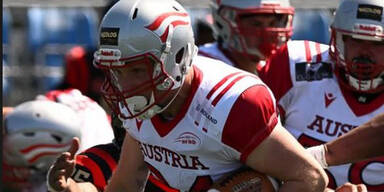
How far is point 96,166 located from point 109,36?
104 cm

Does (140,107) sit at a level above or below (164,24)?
below

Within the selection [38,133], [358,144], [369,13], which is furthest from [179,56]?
[38,133]

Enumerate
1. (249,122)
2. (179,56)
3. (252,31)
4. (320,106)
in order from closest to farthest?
(249,122)
(179,56)
(320,106)
(252,31)

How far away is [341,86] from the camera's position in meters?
5.75

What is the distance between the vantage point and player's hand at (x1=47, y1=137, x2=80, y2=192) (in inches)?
184

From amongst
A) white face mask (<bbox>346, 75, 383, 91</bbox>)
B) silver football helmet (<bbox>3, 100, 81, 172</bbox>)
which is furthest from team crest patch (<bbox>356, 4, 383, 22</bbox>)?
silver football helmet (<bbox>3, 100, 81, 172</bbox>)

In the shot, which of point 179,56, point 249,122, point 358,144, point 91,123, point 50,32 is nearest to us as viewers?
point 249,122

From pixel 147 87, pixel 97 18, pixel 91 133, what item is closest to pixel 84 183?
Answer: pixel 147 87

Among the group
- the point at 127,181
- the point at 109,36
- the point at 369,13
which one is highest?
the point at 109,36

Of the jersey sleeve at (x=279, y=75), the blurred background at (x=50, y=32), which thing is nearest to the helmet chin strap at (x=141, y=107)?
the jersey sleeve at (x=279, y=75)

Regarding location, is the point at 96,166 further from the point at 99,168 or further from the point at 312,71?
the point at 312,71

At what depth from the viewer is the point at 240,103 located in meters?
4.34

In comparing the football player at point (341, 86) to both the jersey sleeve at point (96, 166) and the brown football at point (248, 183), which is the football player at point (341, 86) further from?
the brown football at point (248, 183)

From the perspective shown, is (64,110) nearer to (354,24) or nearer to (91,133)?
(91,133)
